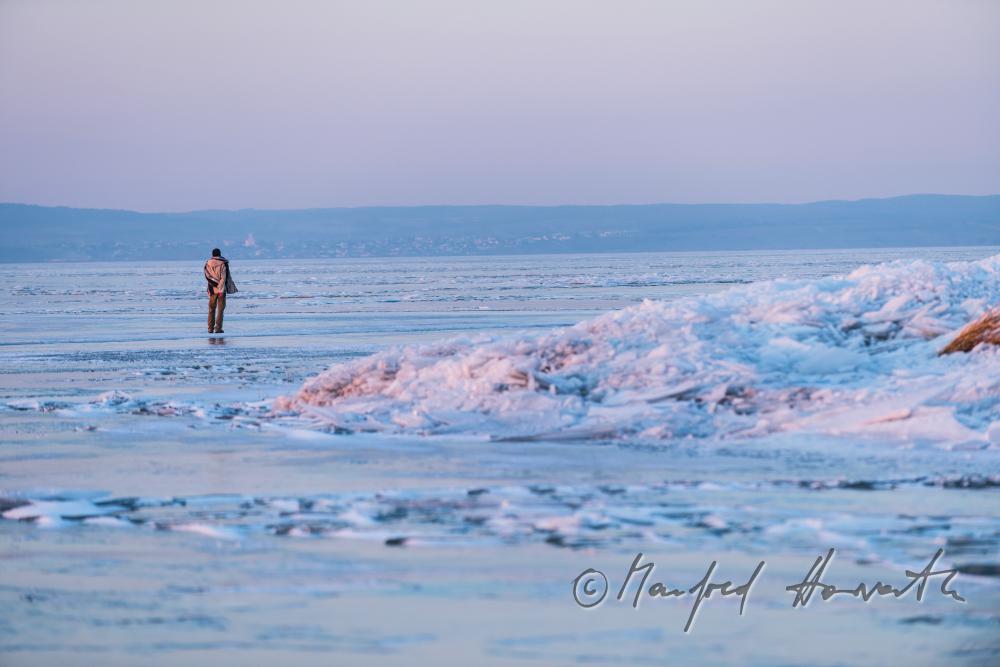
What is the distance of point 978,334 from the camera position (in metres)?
12.7

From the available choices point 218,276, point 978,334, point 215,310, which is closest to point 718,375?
point 978,334

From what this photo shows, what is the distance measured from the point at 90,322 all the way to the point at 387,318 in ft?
21.4

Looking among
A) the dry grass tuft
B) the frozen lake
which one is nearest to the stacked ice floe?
the frozen lake

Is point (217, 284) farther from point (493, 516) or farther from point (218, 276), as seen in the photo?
point (493, 516)

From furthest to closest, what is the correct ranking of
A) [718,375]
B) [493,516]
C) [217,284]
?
[217,284] → [718,375] → [493,516]

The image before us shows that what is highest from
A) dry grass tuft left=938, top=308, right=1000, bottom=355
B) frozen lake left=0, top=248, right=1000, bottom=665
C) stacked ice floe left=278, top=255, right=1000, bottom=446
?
dry grass tuft left=938, top=308, right=1000, bottom=355

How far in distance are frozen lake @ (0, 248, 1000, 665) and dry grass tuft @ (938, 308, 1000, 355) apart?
0.27 metres

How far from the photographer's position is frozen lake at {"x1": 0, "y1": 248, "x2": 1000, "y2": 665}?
552 cm

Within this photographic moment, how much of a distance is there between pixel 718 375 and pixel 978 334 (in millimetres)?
2382

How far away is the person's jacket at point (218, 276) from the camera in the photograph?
23797 millimetres

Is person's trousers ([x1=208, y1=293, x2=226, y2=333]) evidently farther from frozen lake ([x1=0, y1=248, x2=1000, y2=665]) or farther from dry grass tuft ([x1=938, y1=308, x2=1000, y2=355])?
dry grass tuft ([x1=938, y1=308, x2=1000, y2=355])

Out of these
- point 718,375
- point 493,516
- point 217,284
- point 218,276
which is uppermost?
point 218,276

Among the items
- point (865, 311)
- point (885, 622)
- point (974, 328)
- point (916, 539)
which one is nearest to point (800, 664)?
point (885, 622)

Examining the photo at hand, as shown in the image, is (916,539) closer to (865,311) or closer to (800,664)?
(800,664)
